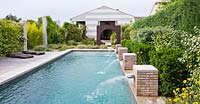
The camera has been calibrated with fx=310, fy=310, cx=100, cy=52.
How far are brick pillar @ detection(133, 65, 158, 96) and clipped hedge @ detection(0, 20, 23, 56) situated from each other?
1243 cm

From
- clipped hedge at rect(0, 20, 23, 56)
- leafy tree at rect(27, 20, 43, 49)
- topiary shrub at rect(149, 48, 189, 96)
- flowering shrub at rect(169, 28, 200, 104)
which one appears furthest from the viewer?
leafy tree at rect(27, 20, 43, 49)

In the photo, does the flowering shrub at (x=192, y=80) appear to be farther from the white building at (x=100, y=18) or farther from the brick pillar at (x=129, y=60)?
the white building at (x=100, y=18)

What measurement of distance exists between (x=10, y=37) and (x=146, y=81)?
14.0m

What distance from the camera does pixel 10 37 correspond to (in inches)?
767

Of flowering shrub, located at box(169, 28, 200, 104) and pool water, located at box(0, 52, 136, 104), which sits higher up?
flowering shrub, located at box(169, 28, 200, 104)

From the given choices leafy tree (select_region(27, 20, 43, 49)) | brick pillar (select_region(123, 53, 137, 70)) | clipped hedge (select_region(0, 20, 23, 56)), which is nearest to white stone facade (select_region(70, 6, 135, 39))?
leafy tree (select_region(27, 20, 43, 49))

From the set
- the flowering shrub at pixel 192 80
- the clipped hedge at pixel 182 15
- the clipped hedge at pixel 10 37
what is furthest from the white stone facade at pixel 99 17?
the flowering shrub at pixel 192 80

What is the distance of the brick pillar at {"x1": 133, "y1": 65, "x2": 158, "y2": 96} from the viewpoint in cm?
718

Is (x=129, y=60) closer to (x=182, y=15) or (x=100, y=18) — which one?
(x=182, y=15)

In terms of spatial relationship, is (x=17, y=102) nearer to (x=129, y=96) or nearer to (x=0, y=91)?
(x=0, y=91)

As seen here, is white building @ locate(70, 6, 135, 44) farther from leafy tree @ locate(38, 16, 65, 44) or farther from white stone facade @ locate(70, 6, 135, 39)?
leafy tree @ locate(38, 16, 65, 44)

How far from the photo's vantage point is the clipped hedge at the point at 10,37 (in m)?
18.3

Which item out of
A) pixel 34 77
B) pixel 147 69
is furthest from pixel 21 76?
pixel 147 69

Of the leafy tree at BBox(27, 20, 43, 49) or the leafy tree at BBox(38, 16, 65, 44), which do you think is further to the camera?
the leafy tree at BBox(38, 16, 65, 44)
